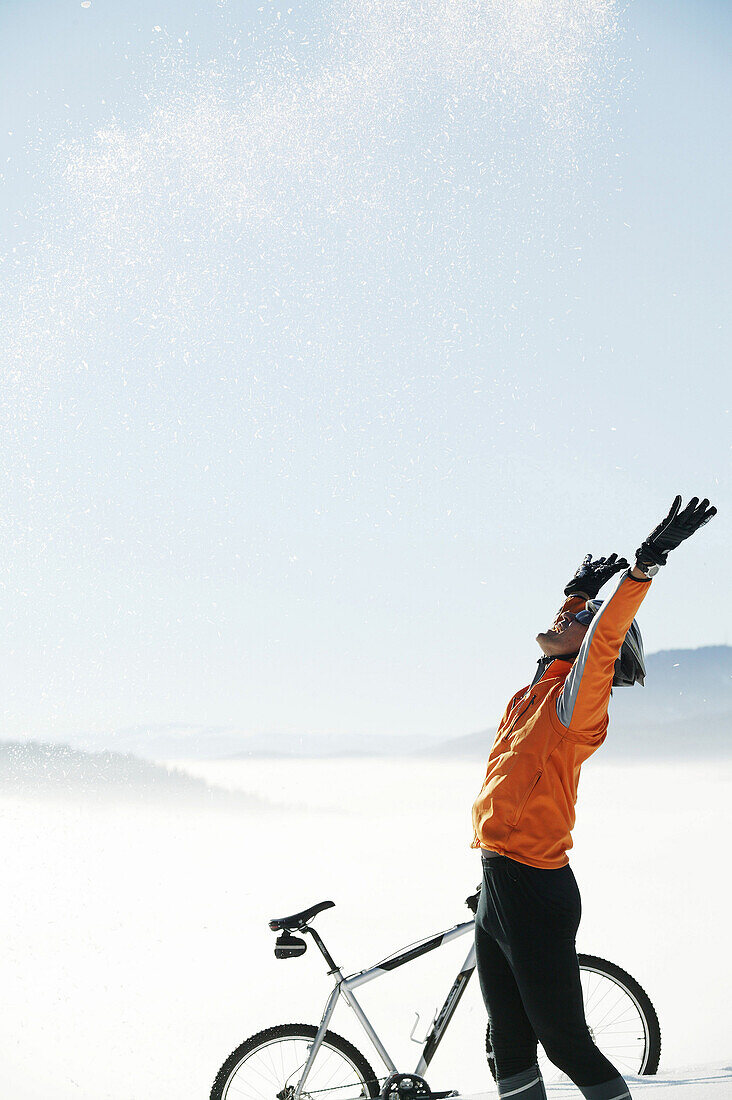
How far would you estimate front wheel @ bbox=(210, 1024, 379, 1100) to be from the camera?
10.1 ft

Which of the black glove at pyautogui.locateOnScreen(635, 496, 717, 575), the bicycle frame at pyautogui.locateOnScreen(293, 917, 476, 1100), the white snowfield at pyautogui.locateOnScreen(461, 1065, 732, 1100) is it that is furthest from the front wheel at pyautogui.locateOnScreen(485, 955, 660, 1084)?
the black glove at pyautogui.locateOnScreen(635, 496, 717, 575)

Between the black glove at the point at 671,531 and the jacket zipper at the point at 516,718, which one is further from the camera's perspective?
the jacket zipper at the point at 516,718

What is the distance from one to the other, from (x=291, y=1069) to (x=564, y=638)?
202 centimetres

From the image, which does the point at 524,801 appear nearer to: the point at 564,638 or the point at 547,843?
the point at 547,843

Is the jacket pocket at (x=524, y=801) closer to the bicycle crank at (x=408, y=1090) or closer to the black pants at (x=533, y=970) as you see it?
the black pants at (x=533, y=970)

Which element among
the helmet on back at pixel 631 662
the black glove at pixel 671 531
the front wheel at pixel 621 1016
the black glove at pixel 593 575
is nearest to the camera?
the black glove at pixel 671 531

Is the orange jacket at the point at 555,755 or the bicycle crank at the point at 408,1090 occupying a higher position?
the orange jacket at the point at 555,755

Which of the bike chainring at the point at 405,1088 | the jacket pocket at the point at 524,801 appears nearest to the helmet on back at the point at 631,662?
the jacket pocket at the point at 524,801

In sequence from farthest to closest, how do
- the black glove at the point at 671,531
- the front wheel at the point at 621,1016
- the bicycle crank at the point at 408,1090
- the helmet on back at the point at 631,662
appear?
the front wheel at the point at 621,1016 → the bicycle crank at the point at 408,1090 → the helmet on back at the point at 631,662 → the black glove at the point at 671,531

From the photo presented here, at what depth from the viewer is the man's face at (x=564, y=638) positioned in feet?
7.38

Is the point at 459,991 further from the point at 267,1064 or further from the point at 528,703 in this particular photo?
the point at 528,703

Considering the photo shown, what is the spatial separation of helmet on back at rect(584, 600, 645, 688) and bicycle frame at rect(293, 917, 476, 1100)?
1.41 m

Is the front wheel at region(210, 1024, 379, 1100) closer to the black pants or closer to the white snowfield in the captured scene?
the white snowfield

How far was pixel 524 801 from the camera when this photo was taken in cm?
208
